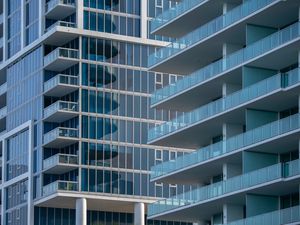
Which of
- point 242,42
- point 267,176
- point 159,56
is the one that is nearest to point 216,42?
point 242,42

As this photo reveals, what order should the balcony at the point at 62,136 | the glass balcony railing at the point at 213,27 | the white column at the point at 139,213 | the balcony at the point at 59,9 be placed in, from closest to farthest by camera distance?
the glass balcony railing at the point at 213,27, the balcony at the point at 62,136, the balcony at the point at 59,9, the white column at the point at 139,213

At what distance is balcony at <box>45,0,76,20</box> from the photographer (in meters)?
101

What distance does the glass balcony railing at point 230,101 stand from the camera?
65494mm

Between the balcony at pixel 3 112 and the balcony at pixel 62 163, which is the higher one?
the balcony at pixel 3 112

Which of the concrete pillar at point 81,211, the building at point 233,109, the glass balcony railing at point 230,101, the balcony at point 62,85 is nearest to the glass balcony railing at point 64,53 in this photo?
the balcony at point 62,85

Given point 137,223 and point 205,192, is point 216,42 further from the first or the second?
point 137,223

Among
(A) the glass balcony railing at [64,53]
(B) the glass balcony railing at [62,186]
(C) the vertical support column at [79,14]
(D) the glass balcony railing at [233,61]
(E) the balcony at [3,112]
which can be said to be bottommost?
(B) the glass balcony railing at [62,186]

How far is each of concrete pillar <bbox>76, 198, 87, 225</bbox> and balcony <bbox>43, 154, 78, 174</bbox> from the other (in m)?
2.67

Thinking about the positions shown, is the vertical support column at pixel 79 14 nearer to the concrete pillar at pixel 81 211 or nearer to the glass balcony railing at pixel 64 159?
the glass balcony railing at pixel 64 159

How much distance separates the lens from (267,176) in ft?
215

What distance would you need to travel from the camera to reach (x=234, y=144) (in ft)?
229

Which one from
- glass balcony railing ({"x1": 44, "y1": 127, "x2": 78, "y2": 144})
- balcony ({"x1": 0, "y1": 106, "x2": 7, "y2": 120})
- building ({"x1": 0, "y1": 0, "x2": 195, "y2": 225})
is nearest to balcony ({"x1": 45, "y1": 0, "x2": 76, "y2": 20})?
building ({"x1": 0, "y1": 0, "x2": 195, "y2": 225})

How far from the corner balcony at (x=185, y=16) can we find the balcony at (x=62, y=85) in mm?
20692

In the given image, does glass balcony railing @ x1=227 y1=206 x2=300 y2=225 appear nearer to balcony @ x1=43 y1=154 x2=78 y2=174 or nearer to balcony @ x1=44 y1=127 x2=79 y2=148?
balcony @ x1=43 y1=154 x2=78 y2=174
